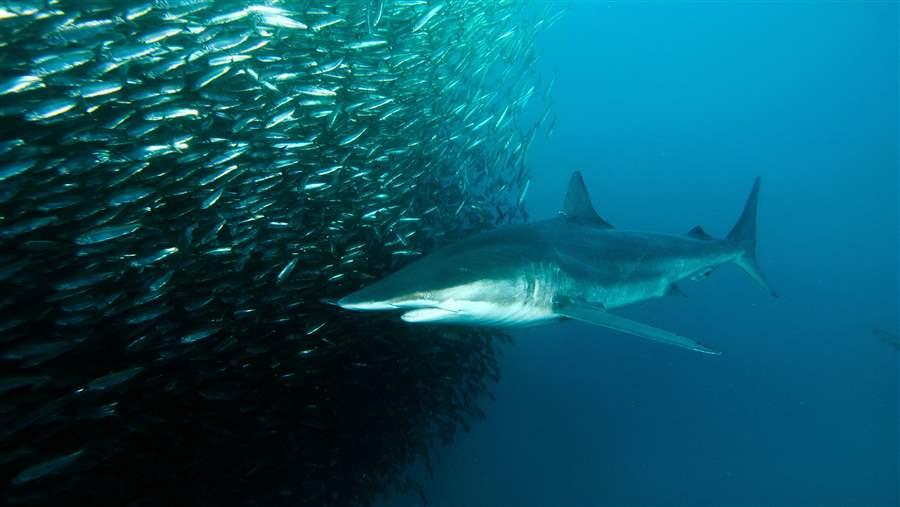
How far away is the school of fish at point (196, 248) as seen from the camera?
3848 millimetres

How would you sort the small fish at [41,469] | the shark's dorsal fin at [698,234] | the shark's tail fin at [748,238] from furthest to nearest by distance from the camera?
the shark's tail fin at [748,238] → the shark's dorsal fin at [698,234] → the small fish at [41,469]

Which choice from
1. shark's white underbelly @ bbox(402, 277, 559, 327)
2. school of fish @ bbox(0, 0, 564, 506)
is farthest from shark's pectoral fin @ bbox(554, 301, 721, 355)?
school of fish @ bbox(0, 0, 564, 506)

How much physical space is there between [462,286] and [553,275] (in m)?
1.34

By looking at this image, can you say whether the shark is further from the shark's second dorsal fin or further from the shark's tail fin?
the shark's tail fin

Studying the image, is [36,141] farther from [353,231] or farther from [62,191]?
[353,231]

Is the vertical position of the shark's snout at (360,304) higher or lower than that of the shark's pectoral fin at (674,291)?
higher

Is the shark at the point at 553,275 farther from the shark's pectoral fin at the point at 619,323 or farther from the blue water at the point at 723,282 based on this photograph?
the blue water at the point at 723,282

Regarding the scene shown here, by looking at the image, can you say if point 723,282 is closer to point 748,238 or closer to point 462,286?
point 748,238

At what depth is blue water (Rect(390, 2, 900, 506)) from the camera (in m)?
16.5

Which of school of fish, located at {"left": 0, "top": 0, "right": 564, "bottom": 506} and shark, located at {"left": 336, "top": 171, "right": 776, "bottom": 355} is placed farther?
school of fish, located at {"left": 0, "top": 0, "right": 564, "bottom": 506}

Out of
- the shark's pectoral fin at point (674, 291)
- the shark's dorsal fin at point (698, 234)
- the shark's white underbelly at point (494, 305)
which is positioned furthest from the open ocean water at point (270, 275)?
the shark's pectoral fin at point (674, 291)

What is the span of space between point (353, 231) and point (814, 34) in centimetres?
11760

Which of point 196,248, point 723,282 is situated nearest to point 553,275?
point 196,248

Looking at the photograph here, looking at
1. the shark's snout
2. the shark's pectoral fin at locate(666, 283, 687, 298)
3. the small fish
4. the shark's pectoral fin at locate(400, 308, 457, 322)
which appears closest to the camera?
the shark's snout
